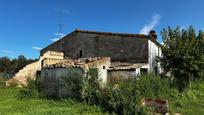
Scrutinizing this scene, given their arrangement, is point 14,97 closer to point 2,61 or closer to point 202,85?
point 202,85

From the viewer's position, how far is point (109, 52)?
2898 centimetres

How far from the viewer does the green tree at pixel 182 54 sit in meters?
24.1

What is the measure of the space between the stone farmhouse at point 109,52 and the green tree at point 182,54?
1.91m

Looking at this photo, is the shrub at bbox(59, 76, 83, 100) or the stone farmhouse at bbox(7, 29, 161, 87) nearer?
the shrub at bbox(59, 76, 83, 100)

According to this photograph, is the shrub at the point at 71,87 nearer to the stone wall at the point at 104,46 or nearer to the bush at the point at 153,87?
the bush at the point at 153,87

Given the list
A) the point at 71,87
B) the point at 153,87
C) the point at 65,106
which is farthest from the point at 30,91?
the point at 153,87

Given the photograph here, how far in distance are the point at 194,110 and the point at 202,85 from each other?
9826mm

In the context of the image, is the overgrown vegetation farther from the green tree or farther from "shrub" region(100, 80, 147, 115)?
"shrub" region(100, 80, 147, 115)

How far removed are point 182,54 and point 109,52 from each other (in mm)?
7582

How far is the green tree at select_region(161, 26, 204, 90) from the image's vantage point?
24.1 m

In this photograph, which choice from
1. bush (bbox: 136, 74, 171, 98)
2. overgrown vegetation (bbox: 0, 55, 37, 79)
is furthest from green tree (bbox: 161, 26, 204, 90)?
overgrown vegetation (bbox: 0, 55, 37, 79)

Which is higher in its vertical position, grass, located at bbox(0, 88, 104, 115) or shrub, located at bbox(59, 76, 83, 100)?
shrub, located at bbox(59, 76, 83, 100)

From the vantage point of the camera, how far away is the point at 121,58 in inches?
1106

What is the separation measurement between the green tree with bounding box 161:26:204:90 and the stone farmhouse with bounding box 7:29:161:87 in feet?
6.28
